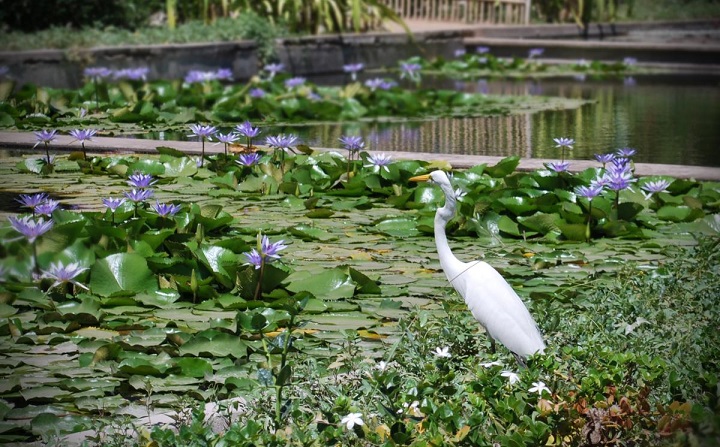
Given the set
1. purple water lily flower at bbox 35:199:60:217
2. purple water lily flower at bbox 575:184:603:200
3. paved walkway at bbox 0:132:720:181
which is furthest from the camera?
paved walkway at bbox 0:132:720:181

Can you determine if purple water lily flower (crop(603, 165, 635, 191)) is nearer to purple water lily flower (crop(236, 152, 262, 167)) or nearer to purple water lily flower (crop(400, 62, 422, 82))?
purple water lily flower (crop(236, 152, 262, 167))

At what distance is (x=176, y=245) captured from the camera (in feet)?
13.7

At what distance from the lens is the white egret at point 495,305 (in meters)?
3.15

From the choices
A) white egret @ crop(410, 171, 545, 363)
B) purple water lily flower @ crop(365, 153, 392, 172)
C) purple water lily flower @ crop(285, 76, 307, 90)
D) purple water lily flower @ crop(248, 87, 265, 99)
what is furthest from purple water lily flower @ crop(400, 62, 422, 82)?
white egret @ crop(410, 171, 545, 363)

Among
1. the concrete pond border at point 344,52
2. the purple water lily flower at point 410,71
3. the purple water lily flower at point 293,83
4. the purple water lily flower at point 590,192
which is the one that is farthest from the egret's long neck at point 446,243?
the purple water lily flower at point 410,71

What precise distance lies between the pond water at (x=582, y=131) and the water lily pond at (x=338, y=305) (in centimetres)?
201

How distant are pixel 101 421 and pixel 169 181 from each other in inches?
130

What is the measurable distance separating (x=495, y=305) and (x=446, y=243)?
40 centimetres

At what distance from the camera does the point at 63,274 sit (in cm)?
369

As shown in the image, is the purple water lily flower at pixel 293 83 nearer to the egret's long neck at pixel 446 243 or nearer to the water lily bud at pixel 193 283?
the water lily bud at pixel 193 283

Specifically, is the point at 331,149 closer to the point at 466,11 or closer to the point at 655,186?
A: the point at 655,186

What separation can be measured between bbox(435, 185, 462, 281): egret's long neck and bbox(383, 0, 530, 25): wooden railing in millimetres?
16265

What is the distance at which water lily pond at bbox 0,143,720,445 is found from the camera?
2713 millimetres

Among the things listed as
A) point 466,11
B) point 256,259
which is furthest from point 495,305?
point 466,11
